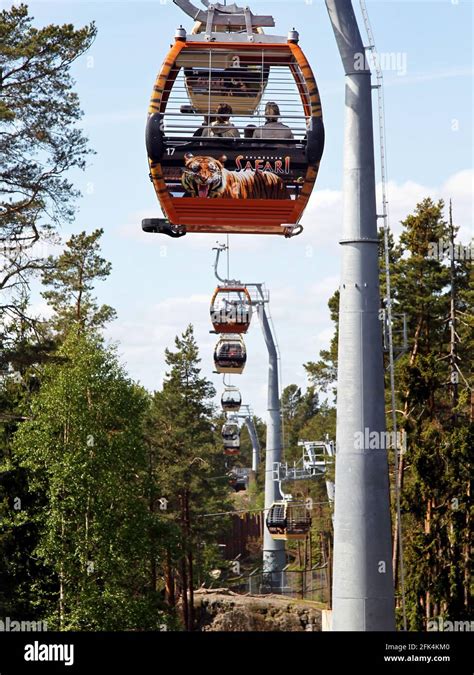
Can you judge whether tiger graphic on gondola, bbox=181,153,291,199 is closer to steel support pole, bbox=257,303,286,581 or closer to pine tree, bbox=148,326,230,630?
steel support pole, bbox=257,303,286,581

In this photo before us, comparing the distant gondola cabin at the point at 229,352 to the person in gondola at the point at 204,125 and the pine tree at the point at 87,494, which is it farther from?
the person in gondola at the point at 204,125

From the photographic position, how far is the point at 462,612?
35094mm

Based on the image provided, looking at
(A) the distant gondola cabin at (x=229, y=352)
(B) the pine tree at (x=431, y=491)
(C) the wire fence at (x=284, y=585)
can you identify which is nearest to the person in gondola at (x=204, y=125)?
(B) the pine tree at (x=431, y=491)

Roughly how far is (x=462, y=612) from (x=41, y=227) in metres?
16.9

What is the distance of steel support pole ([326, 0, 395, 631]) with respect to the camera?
43.9 feet

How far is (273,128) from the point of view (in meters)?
15.5

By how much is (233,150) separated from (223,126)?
0.49 m

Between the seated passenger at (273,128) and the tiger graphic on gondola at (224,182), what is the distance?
562 mm

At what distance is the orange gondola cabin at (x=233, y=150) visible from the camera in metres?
15.2

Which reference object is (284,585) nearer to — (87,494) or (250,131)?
(87,494)

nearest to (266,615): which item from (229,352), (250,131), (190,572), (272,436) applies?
(190,572)

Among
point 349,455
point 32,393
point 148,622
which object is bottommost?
point 148,622
